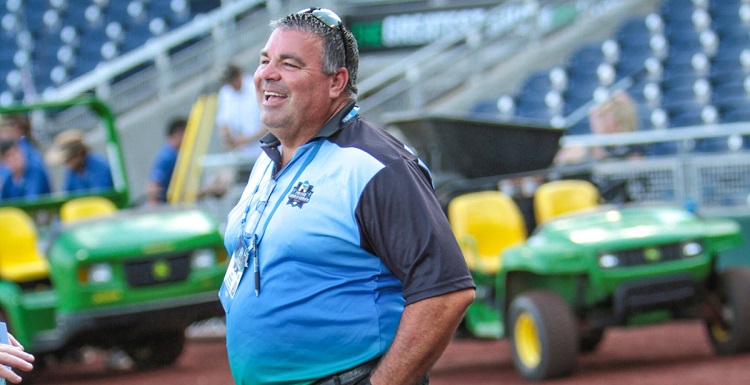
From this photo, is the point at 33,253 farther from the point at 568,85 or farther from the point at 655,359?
the point at 568,85

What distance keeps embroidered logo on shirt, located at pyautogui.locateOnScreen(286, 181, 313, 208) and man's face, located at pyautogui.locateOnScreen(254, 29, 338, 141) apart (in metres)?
0.17

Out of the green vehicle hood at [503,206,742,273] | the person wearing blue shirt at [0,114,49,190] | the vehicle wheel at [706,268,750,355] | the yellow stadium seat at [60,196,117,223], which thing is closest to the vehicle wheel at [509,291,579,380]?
the green vehicle hood at [503,206,742,273]

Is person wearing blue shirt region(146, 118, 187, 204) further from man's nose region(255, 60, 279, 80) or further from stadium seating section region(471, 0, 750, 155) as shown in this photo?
man's nose region(255, 60, 279, 80)

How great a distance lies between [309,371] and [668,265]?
18.7ft

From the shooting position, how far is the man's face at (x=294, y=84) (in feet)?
11.0

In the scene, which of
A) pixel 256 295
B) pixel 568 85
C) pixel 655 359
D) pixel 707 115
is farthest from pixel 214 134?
pixel 256 295

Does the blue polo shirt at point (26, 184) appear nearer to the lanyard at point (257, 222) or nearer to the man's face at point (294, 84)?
the lanyard at point (257, 222)

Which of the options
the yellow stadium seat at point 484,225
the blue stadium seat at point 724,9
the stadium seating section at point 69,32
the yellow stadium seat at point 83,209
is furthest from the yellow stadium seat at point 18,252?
the stadium seating section at point 69,32

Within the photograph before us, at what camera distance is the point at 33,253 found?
1030cm

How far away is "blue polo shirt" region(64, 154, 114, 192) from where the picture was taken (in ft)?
37.5

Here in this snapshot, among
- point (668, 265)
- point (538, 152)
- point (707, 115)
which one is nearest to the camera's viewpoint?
point (668, 265)

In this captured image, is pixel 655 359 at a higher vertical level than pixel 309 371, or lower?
lower

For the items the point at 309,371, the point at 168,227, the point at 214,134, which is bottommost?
the point at 214,134

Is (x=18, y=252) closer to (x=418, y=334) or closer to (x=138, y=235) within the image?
(x=138, y=235)
